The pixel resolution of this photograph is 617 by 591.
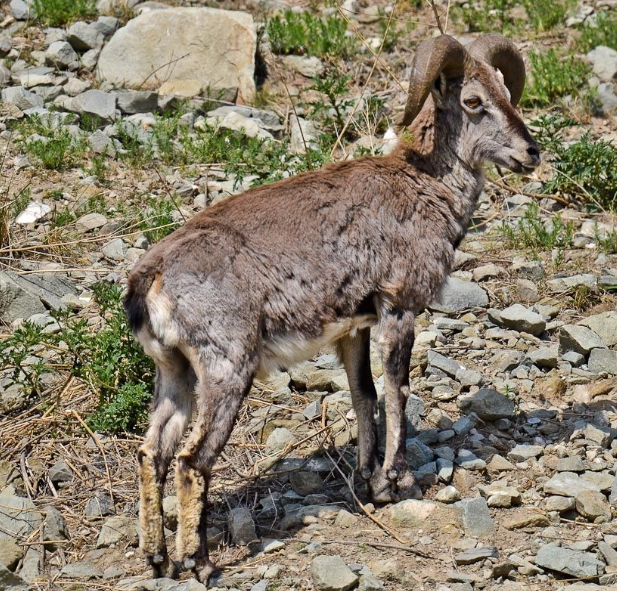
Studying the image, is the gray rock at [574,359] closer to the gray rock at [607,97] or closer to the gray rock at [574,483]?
the gray rock at [574,483]

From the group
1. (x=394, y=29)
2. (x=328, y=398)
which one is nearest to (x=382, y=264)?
(x=328, y=398)

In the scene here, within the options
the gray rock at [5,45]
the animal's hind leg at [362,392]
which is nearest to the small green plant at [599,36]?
the gray rock at [5,45]

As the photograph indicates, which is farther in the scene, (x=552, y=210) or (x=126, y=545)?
(x=552, y=210)

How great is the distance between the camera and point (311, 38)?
538 inches

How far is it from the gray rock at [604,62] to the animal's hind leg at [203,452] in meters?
8.65

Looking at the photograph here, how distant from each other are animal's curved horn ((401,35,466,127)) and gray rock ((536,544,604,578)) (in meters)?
3.03

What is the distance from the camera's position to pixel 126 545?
21.6 ft

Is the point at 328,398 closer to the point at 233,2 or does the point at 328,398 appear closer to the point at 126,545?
the point at 126,545

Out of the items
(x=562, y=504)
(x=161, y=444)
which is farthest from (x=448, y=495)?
(x=161, y=444)

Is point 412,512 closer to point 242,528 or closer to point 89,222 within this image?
point 242,528

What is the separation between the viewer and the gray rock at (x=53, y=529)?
6609 millimetres

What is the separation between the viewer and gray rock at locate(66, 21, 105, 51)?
44.5 feet

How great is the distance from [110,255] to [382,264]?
151 inches

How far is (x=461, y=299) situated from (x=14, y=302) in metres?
3.91
